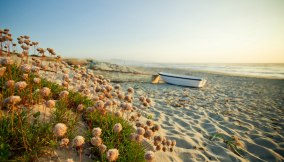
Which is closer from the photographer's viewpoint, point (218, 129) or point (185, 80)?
point (218, 129)

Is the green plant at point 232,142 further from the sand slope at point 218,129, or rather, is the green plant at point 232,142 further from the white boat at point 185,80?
the white boat at point 185,80

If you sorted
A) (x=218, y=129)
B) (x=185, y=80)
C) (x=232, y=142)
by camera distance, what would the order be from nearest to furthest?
(x=232, y=142), (x=218, y=129), (x=185, y=80)

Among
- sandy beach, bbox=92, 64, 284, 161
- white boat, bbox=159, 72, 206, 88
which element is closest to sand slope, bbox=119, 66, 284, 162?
sandy beach, bbox=92, 64, 284, 161

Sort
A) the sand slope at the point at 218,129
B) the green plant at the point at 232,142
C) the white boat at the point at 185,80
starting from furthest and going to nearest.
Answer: the white boat at the point at 185,80 → the green plant at the point at 232,142 → the sand slope at the point at 218,129

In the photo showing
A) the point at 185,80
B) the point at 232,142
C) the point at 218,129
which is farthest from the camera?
the point at 185,80

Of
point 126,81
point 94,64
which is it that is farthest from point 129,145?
point 94,64

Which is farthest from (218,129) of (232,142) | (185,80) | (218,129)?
(185,80)

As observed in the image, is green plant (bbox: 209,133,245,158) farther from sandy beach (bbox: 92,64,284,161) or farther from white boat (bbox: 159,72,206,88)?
white boat (bbox: 159,72,206,88)

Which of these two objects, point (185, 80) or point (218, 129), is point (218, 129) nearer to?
point (218, 129)

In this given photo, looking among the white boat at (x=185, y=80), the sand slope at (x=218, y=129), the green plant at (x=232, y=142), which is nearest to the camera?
the sand slope at (x=218, y=129)

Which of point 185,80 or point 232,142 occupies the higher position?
point 185,80

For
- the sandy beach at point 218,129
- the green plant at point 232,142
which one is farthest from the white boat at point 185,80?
the green plant at point 232,142

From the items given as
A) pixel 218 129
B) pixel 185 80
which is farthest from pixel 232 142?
pixel 185 80

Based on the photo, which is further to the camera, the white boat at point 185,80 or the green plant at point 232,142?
the white boat at point 185,80
